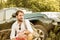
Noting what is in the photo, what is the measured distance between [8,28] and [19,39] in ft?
0.85

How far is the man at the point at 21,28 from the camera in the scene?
2633 millimetres

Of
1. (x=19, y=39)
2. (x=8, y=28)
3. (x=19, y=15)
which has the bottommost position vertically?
(x=19, y=39)

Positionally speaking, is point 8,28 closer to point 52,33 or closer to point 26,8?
point 26,8

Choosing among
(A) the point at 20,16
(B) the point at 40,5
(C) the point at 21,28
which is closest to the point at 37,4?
(B) the point at 40,5

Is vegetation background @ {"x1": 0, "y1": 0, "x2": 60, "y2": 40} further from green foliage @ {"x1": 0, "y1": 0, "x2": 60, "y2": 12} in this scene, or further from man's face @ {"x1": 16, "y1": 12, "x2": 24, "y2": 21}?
man's face @ {"x1": 16, "y1": 12, "x2": 24, "y2": 21}

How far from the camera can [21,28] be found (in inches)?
105

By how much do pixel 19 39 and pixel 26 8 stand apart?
53cm

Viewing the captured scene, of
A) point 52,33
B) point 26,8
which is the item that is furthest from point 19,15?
point 52,33

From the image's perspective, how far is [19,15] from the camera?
104 inches

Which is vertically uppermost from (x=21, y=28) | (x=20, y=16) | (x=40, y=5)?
(x=40, y=5)

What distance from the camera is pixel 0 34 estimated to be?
2725 mm

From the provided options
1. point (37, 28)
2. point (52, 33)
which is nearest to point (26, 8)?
point (37, 28)

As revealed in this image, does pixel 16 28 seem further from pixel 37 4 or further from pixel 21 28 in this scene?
pixel 37 4

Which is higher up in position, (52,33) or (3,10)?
(3,10)
